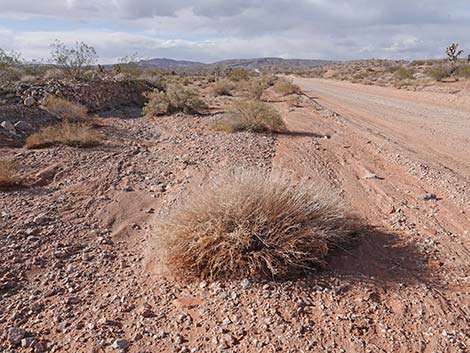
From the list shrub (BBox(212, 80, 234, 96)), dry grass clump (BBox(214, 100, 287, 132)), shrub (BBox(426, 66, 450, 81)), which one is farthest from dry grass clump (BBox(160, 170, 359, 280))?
shrub (BBox(426, 66, 450, 81))

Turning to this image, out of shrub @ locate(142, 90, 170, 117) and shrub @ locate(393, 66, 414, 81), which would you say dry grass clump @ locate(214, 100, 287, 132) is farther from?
shrub @ locate(393, 66, 414, 81)

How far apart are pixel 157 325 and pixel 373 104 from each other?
18526 mm

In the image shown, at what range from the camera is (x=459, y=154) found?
32.8ft

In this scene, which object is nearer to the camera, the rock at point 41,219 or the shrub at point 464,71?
the rock at point 41,219

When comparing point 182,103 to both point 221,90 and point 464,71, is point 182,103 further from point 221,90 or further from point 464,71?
point 464,71

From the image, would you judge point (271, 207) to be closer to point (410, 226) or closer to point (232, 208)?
point (232, 208)

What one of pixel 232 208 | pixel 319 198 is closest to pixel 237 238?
pixel 232 208

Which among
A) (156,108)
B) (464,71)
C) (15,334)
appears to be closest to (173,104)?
(156,108)

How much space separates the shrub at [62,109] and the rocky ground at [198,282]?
438 centimetres

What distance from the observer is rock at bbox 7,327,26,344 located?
3549 millimetres

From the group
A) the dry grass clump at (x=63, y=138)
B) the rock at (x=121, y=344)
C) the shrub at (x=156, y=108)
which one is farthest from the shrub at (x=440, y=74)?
the rock at (x=121, y=344)

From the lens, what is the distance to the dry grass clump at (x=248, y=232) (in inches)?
166

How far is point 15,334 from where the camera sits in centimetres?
360

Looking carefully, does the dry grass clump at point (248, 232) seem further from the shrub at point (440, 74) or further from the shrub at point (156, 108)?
the shrub at point (440, 74)
